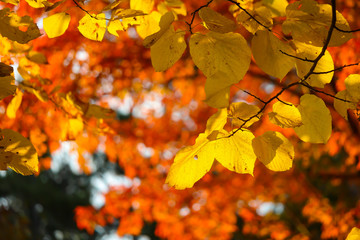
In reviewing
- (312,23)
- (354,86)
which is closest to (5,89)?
(312,23)

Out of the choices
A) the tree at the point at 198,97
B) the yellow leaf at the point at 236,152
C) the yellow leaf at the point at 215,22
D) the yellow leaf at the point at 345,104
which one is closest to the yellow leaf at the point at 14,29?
the tree at the point at 198,97

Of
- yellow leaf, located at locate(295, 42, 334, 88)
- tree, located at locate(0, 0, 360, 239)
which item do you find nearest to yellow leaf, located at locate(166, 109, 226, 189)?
tree, located at locate(0, 0, 360, 239)

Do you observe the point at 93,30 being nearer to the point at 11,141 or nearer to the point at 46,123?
the point at 11,141

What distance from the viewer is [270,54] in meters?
0.87

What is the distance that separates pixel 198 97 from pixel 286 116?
545 centimetres

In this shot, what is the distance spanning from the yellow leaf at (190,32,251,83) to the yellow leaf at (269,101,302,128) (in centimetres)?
14

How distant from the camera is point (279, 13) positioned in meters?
0.99

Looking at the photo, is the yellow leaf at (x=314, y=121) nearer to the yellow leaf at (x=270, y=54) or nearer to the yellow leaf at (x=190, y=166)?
the yellow leaf at (x=270, y=54)

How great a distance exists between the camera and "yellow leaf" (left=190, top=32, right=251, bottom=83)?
827 mm

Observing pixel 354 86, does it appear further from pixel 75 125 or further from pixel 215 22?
pixel 75 125

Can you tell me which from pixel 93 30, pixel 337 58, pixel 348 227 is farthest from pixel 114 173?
pixel 93 30

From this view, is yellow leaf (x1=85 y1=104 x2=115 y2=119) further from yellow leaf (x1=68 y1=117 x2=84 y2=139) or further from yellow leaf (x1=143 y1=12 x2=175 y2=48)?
yellow leaf (x1=143 y1=12 x2=175 y2=48)

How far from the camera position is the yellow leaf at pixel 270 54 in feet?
2.82

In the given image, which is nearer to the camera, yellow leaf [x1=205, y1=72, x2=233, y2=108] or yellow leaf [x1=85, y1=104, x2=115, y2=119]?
yellow leaf [x1=205, y1=72, x2=233, y2=108]
